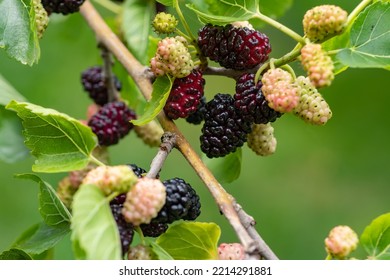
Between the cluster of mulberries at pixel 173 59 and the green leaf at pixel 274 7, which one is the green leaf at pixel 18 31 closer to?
the cluster of mulberries at pixel 173 59

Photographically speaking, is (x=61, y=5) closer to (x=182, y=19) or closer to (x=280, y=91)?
(x=182, y=19)

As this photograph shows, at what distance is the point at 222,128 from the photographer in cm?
108

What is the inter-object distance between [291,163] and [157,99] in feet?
5.22

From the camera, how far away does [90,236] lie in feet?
2.62

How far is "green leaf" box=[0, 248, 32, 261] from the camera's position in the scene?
1.05 m

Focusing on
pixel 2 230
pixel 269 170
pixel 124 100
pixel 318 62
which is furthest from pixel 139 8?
pixel 269 170

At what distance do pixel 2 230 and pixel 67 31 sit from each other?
0.69m

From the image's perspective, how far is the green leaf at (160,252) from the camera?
924 millimetres

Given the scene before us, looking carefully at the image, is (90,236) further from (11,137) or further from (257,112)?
(11,137)

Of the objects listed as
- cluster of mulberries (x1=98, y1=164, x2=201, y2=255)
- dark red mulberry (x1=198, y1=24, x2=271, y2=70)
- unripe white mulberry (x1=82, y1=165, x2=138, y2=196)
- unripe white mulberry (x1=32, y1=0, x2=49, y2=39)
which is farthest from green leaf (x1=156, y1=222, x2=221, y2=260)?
unripe white mulberry (x1=32, y1=0, x2=49, y2=39)

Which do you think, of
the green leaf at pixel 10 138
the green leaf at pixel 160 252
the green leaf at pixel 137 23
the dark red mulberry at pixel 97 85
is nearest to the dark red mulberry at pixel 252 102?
the green leaf at pixel 160 252

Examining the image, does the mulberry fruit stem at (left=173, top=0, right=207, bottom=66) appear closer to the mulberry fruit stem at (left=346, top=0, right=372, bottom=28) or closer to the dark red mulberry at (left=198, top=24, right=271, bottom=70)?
the dark red mulberry at (left=198, top=24, right=271, bottom=70)

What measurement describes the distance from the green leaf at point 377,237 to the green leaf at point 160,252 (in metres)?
0.27

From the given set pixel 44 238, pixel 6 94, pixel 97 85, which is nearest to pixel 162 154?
pixel 44 238
